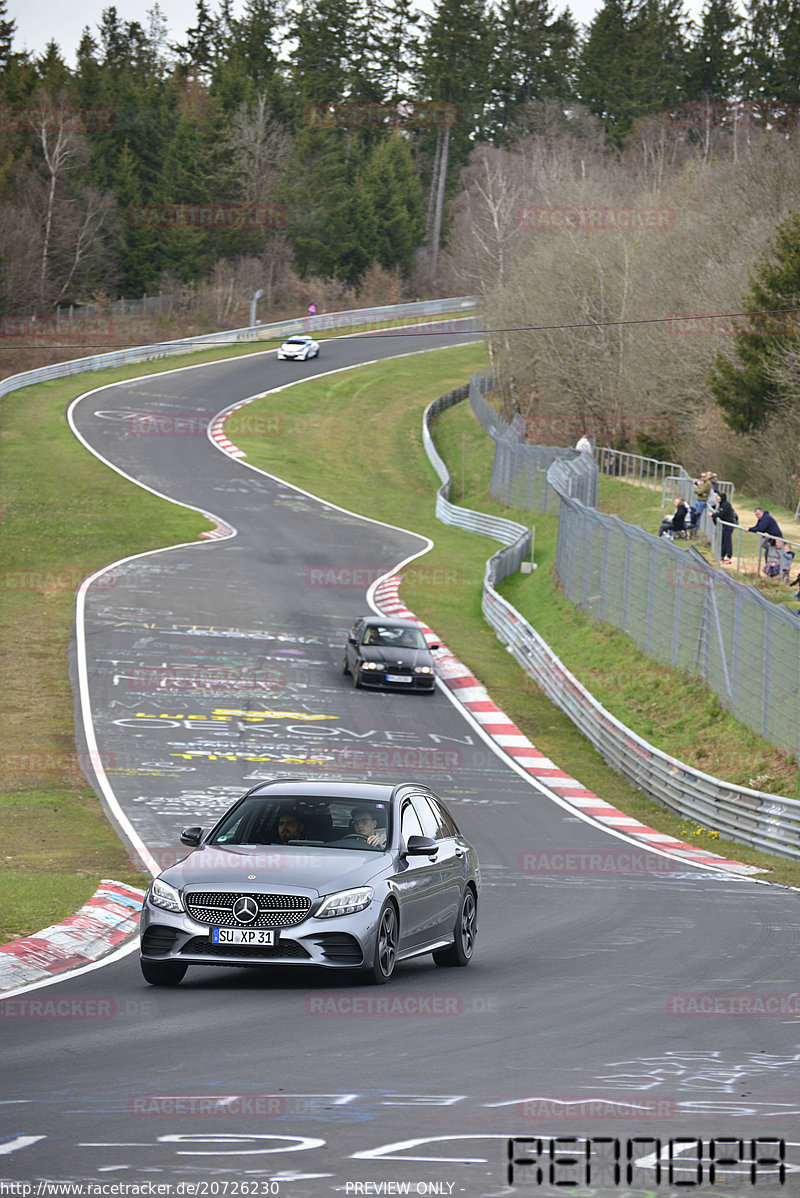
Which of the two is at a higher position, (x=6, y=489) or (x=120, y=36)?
(x=120, y=36)

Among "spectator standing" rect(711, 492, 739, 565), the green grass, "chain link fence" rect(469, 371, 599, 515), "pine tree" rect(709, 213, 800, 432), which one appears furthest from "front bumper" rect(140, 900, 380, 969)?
"pine tree" rect(709, 213, 800, 432)

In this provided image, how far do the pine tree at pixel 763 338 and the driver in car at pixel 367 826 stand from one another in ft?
128

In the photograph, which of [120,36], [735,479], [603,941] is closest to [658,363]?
[735,479]

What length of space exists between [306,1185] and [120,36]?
14373 cm

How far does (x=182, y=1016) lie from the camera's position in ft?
31.1

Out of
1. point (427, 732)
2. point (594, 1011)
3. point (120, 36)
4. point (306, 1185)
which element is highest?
point (120, 36)

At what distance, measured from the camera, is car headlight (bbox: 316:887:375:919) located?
10.5 metres

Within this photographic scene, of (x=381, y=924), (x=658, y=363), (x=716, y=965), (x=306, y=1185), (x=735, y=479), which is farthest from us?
(x=658, y=363)

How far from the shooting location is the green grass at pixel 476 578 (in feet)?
87.8

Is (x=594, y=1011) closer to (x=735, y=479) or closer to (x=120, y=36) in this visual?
(x=735, y=479)

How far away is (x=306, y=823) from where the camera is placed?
462 inches

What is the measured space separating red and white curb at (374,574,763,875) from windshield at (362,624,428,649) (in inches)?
53.8
